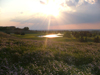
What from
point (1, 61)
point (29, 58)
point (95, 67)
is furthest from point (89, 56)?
point (1, 61)

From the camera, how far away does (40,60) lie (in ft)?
21.7

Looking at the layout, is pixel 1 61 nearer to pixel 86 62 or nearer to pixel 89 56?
pixel 86 62

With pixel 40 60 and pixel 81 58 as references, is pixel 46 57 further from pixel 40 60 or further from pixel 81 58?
pixel 81 58

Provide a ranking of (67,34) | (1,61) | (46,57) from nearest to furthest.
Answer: (1,61) < (46,57) < (67,34)

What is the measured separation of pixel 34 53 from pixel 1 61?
268 cm

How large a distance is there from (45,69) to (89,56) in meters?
5.12

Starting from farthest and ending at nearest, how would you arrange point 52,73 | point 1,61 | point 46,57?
point 46,57 < point 1,61 < point 52,73

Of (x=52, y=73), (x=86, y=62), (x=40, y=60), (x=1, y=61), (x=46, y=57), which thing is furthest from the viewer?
(x=86, y=62)

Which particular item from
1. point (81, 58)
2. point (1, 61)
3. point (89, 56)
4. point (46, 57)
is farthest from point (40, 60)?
point (89, 56)

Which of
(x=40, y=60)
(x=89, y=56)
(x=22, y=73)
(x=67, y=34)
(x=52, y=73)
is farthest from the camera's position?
(x=67, y=34)

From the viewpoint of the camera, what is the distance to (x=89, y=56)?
8320 millimetres

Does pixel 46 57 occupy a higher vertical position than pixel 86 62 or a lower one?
higher

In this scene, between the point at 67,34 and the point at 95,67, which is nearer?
the point at 95,67

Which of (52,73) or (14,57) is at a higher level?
(14,57)
